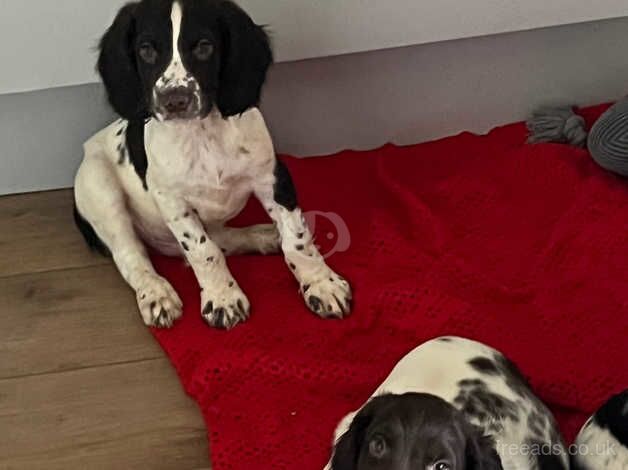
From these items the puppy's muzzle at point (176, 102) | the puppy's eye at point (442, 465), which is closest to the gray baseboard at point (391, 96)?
the puppy's muzzle at point (176, 102)

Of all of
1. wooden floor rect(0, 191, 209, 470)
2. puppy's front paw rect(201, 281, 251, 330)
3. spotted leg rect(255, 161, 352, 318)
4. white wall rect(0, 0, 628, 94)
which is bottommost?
wooden floor rect(0, 191, 209, 470)

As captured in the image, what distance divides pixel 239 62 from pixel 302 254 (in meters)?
0.51

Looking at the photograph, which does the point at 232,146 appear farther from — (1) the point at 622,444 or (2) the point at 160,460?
(1) the point at 622,444

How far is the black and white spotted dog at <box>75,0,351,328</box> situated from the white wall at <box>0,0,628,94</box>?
0.77ft

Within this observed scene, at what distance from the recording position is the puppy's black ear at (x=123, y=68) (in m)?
2.21

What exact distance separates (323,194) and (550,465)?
1.19 meters

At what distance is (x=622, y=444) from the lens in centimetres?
182

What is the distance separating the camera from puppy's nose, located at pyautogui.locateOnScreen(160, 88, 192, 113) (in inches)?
83.6

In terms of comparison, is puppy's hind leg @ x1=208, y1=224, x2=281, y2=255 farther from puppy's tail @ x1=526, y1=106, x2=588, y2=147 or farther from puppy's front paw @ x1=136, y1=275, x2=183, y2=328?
puppy's tail @ x1=526, y1=106, x2=588, y2=147

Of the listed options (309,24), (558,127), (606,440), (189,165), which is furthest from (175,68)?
(558,127)

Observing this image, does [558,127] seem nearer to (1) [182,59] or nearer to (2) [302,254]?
(2) [302,254]
